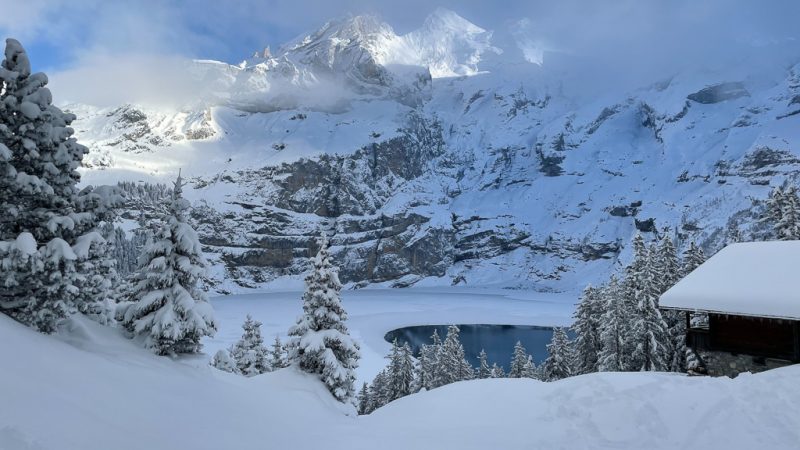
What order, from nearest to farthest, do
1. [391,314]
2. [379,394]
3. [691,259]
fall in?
[691,259]
[379,394]
[391,314]

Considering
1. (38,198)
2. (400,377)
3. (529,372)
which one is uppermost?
(38,198)

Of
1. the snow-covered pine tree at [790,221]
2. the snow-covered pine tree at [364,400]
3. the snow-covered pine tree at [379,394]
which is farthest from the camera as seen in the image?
the snow-covered pine tree at [364,400]

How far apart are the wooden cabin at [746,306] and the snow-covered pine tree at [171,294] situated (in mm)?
14988

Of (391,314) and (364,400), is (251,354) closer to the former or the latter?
(364,400)

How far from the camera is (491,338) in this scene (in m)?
98.8

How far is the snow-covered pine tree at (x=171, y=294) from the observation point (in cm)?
1290

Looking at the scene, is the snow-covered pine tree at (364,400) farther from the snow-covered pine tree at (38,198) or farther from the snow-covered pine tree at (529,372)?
the snow-covered pine tree at (38,198)

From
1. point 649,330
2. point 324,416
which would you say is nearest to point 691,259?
point 649,330

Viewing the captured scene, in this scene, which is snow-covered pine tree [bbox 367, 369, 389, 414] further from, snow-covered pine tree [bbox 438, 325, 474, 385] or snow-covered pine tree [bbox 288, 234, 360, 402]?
snow-covered pine tree [bbox 288, 234, 360, 402]

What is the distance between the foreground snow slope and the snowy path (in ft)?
168

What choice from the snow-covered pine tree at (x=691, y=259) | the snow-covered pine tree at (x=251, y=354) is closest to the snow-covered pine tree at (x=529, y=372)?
→ the snow-covered pine tree at (x=691, y=259)

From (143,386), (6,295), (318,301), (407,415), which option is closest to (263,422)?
(143,386)

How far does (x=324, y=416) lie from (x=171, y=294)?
569 cm

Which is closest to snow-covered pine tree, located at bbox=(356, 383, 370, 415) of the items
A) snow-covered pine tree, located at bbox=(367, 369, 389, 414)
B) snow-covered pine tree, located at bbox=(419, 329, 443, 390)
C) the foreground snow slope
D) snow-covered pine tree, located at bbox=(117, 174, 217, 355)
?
snow-covered pine tree, located at bbox=(367, 369, 389, 414)
